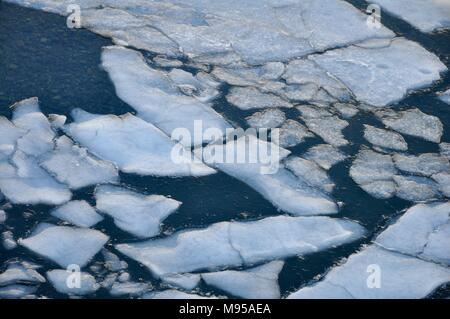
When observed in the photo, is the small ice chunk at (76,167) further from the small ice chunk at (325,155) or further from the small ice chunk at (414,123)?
the small ice chunk at (414,123)

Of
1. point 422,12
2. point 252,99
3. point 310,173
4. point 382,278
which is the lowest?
point 382,278

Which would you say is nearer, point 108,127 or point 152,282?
point 152,282

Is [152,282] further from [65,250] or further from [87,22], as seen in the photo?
[87,22]

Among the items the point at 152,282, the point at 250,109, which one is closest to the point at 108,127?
the point at 250,109

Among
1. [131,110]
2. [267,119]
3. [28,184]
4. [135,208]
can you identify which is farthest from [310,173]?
[28,184]

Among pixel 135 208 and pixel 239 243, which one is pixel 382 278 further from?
pixel 135 208

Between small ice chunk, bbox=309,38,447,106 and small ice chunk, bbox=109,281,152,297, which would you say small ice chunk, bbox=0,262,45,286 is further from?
small ice chunk, bbox=309,38,447,106

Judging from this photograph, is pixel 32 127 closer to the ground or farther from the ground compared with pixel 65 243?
farther from the ground

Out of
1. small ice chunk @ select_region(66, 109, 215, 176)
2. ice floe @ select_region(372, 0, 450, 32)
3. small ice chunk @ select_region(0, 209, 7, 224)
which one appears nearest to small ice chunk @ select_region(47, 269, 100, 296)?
small ice chunk @ select_region(0, 209, 7, 224)
